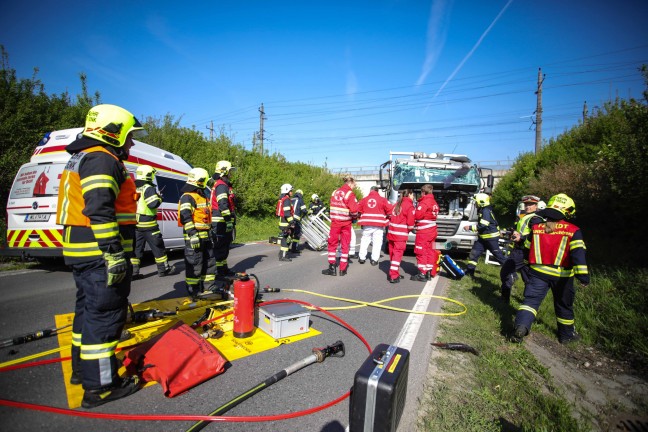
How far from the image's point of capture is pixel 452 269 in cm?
758

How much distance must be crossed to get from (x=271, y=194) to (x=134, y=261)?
13285mm

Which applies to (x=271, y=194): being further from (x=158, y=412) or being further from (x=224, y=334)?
(x=158, y=412)

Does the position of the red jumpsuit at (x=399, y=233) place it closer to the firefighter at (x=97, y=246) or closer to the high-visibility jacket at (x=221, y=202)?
the high-visibility jacket at (x=221, y=202)

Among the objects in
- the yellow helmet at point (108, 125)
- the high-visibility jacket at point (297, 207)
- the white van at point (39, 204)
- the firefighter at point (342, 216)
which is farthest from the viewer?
the high-visibility jacket at point (297, 207)

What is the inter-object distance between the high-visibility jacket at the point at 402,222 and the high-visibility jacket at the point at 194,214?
397cm

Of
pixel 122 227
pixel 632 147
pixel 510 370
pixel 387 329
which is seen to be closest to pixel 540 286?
pixel 510 370

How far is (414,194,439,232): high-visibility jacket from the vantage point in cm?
707

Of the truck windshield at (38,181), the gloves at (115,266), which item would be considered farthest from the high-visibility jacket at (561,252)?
the truck windshield at (38,181)

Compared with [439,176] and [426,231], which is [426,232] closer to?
[426,231]

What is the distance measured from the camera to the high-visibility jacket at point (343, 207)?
Answer: 7.08 m

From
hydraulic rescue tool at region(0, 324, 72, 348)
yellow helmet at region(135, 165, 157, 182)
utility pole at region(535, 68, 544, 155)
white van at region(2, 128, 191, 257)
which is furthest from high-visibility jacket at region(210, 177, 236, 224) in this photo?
utility pole at region(535, 68, 544, 155)

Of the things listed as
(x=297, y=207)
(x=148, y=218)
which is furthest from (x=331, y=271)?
(x=148, y=218)

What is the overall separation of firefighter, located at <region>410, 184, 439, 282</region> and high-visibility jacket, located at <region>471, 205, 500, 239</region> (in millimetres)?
1235

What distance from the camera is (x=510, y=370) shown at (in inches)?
131
